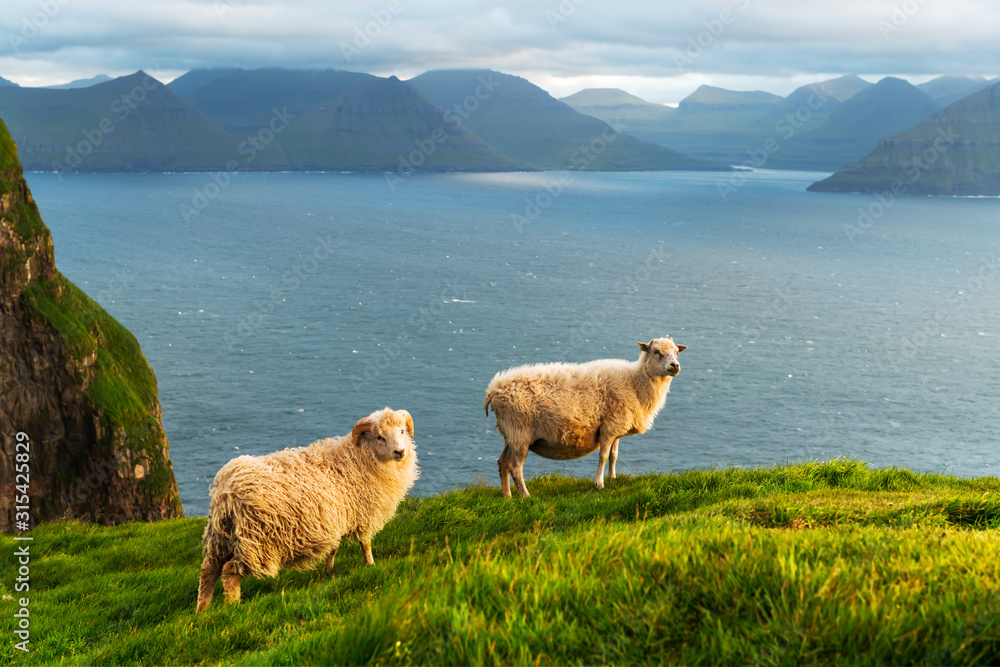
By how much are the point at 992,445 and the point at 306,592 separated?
67302 millimetres

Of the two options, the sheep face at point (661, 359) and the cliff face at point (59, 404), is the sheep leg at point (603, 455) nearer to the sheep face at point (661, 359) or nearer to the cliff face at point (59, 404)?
the sheep face at point (661, 359)

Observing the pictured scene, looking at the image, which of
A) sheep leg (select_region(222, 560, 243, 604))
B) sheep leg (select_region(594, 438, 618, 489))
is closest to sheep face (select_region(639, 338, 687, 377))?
sheep leg (select_region(594, 438, 618, 489))

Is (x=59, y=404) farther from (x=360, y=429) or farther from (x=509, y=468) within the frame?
(x=360, y=429)

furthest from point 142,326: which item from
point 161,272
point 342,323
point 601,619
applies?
point 601,619

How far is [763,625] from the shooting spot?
477cm

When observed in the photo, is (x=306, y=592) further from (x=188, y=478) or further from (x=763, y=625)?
(x=188, y=478)

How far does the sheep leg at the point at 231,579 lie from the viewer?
33.2 feet

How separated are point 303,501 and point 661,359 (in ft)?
27.0

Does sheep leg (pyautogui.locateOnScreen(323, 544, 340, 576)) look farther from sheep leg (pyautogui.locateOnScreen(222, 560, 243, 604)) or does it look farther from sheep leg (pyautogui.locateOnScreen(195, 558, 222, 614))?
sheep leg (pyautogui.locateOnScreen(195, 558, 222, 614))

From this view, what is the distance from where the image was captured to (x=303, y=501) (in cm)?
1085

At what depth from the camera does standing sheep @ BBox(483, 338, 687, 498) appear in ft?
49.2
